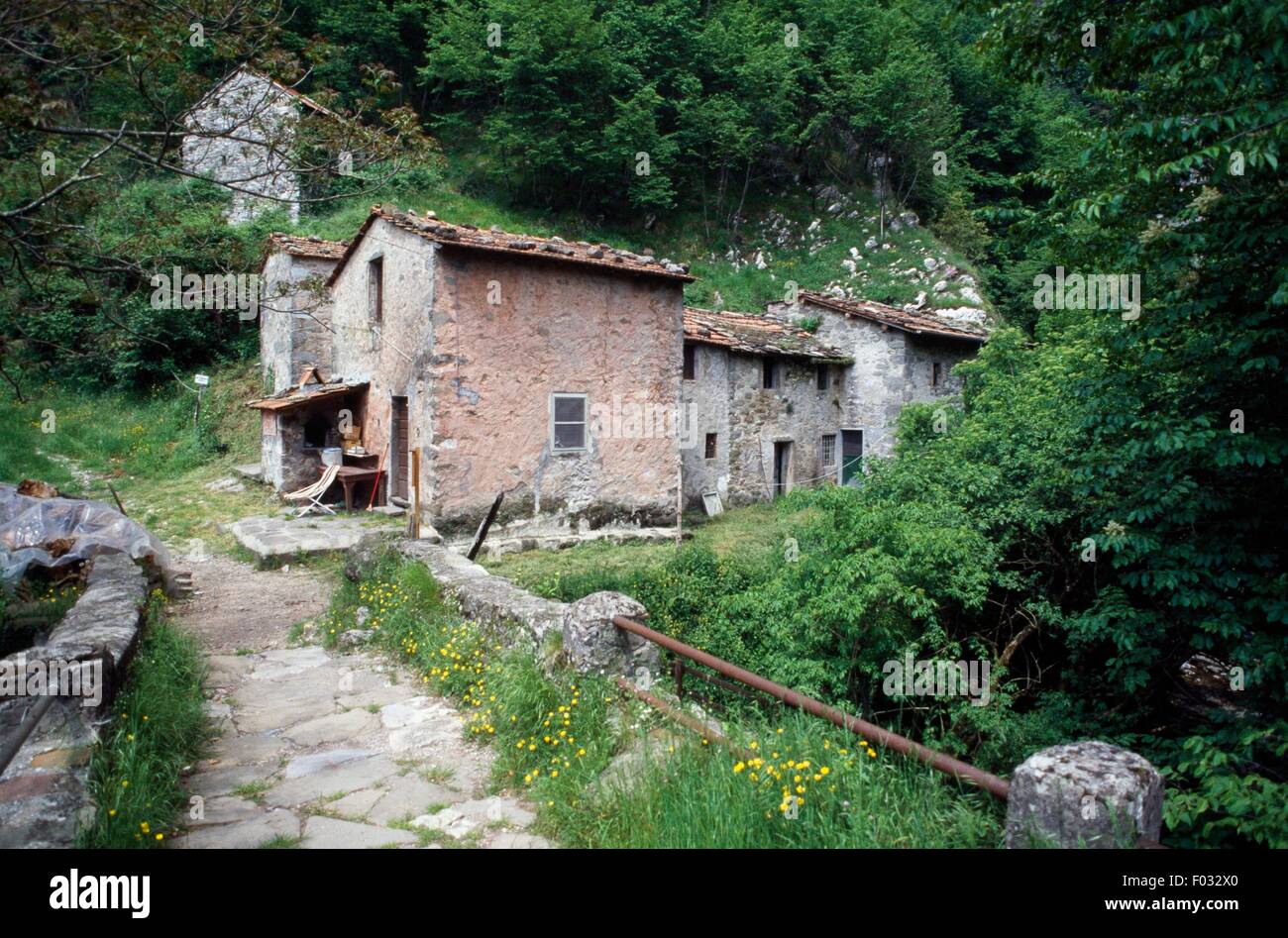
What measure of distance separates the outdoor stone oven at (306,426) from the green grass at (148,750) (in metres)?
9.61

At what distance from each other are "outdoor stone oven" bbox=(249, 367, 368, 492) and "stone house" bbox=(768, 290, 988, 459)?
12544mm

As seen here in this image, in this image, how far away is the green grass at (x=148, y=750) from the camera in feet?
10.3

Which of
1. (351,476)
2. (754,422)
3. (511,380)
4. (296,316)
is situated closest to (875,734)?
(511,380)

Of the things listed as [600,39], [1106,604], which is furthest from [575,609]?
[600,39]

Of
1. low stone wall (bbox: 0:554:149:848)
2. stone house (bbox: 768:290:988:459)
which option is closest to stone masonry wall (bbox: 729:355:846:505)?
stone house (bbox: 768:290:988:459)

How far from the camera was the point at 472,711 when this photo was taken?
5023 mm

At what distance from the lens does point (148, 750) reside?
3936mm

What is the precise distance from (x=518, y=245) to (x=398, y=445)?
4.17m

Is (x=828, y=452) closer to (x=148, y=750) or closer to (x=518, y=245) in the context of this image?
(x=518, y=245)

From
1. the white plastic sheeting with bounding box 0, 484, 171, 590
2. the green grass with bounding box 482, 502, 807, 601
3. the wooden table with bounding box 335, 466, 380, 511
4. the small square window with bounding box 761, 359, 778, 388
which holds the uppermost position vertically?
the small square window with bounding box 761, 359, 778, 388

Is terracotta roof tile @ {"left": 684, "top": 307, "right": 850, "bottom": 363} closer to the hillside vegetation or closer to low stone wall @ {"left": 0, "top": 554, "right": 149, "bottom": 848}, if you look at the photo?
the hillside vegetation

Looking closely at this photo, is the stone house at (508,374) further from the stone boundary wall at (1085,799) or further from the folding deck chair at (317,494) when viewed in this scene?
the stone boundary wall at (1085,799)

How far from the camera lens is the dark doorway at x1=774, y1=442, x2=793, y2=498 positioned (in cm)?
1936

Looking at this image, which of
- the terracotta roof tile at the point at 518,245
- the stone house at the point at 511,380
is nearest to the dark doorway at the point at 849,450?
the stone house at the point at 511,380
